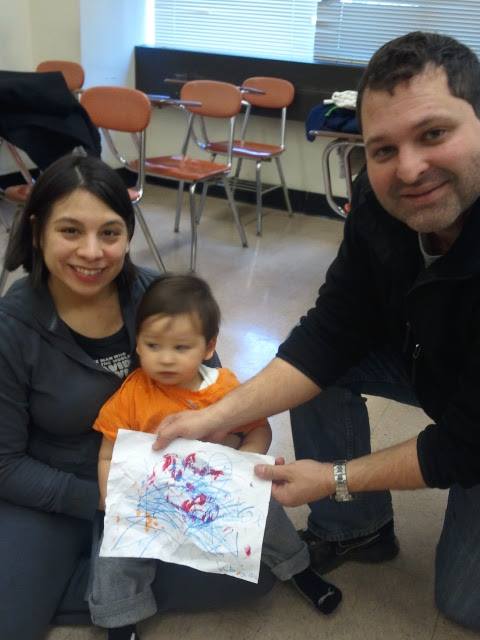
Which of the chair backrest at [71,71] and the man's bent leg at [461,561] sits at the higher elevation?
the chair backrest at [71,71]

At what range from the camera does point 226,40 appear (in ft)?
15.4

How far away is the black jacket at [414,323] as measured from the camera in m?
1.00

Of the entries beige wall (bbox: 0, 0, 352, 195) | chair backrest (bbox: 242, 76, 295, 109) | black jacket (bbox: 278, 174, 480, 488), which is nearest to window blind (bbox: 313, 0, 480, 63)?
chair backrest (bbox: 242, 76, 295, 109)

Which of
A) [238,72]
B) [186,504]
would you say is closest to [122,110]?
[238,72]

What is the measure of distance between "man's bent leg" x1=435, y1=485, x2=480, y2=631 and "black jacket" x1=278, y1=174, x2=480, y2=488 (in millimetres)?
182

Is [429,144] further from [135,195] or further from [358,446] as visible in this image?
[135,195]

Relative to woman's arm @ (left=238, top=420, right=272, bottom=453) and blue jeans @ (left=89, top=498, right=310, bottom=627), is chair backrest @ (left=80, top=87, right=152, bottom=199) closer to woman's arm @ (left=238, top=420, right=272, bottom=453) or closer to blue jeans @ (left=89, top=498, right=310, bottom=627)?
woman's arm @ (left=238, top=420, right=272, bottom=453)

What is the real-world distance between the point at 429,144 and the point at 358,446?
0.73 meters

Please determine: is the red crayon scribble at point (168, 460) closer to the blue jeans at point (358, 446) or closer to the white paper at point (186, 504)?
the white paper at point (186, 504)

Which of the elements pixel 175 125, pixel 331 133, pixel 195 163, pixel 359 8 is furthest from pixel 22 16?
pixel 331 133

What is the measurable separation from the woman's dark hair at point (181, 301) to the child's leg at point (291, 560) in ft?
1.30

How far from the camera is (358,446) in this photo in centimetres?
143

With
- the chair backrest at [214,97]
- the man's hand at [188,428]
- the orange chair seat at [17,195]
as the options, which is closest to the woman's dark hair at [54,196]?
the man's hand at [188,428]

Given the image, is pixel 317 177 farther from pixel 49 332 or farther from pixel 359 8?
pixel 49 332
